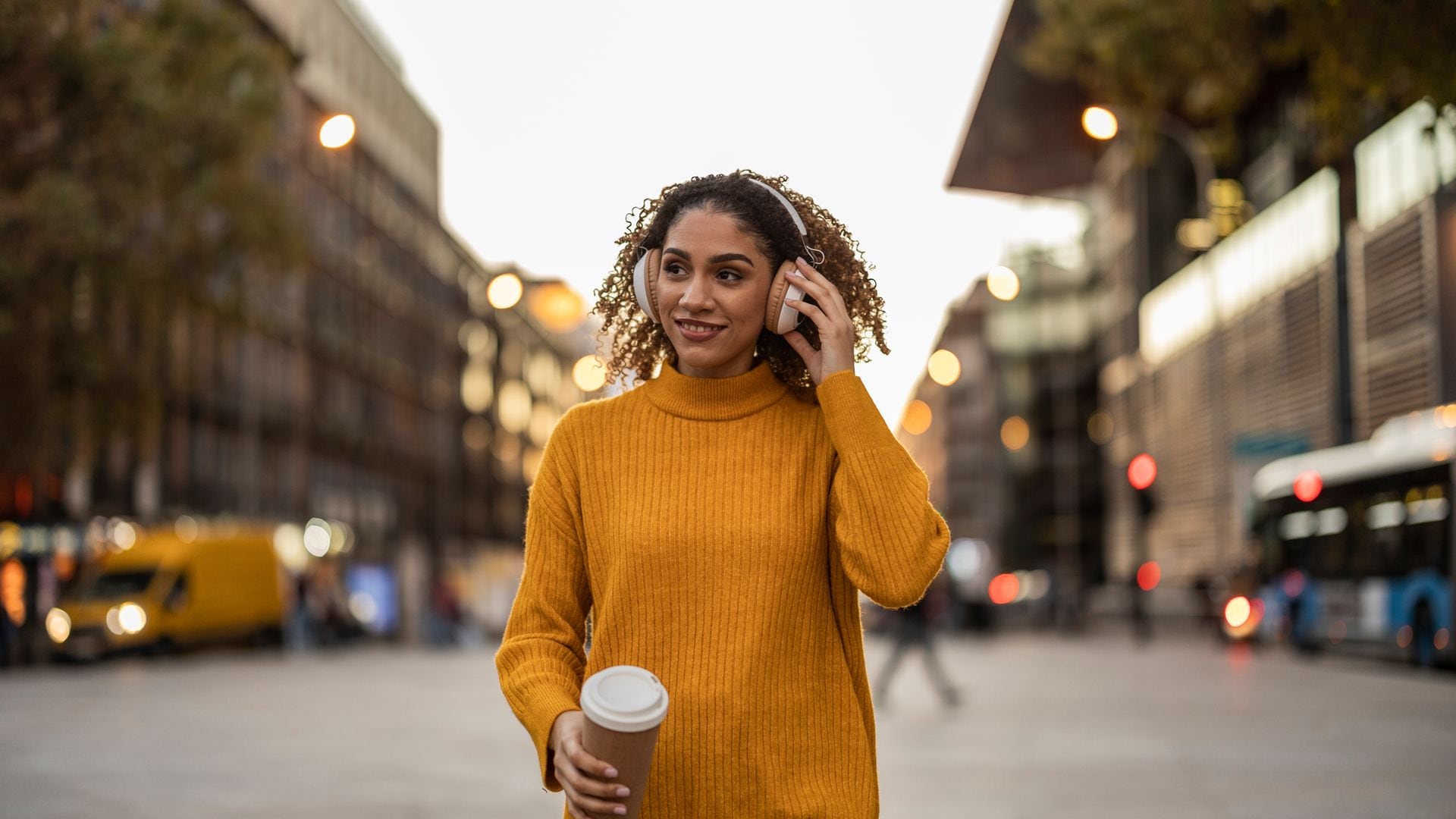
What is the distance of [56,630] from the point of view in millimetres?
34406

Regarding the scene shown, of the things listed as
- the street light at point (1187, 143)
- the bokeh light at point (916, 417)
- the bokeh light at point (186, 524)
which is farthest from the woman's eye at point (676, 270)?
the bokeh light at point (916, 417)

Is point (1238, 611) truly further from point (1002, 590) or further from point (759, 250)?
point (759, 250)

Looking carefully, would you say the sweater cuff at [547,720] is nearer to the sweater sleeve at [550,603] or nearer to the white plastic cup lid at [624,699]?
the sweater sleeve at [550,603]

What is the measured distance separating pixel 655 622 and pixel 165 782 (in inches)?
375

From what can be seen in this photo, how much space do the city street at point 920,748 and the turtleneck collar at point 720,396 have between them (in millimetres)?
6879

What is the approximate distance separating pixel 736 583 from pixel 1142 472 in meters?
30.8

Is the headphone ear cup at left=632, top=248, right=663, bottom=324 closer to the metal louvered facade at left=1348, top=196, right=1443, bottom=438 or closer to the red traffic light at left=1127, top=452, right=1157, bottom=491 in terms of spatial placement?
the metal louvered facade at left=1348, top=196, right=1443, bottom=438

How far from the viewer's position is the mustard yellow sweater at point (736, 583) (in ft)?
8.95

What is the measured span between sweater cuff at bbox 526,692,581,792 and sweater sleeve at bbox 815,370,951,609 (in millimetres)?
445

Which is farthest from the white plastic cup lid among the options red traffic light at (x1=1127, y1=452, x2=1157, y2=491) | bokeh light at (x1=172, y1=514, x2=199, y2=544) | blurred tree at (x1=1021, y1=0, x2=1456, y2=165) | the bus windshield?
bokeh light at (x1=172, y1=514, x2=199, y2=544)

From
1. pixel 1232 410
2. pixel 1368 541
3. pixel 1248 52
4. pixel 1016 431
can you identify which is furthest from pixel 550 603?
pixel 1016 431

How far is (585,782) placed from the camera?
8.04ft

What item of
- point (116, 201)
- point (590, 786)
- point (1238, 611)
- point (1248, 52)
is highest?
point (1248, 52)

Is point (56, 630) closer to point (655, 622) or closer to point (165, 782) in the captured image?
point (165, 782)
